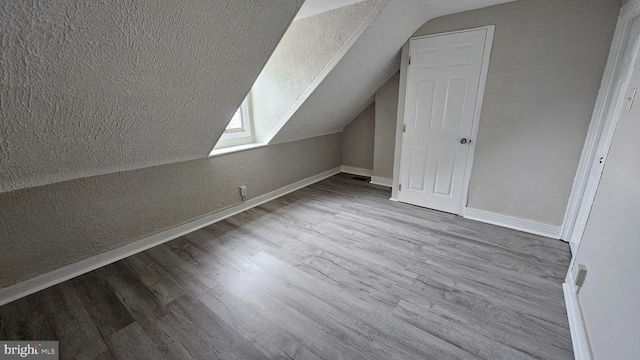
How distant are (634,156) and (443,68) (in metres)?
1.87

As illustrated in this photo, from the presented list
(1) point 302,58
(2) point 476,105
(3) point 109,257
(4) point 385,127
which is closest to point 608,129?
(2) point 476,105

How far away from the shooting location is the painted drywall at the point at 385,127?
12.0ft

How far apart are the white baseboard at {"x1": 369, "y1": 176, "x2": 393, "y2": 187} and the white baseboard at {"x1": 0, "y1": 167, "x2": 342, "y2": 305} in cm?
175

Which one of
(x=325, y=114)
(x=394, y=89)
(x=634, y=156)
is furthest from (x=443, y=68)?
(x=634, y=156)

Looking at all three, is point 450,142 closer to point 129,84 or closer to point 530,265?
point 530,265

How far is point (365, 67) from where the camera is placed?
2.81 m

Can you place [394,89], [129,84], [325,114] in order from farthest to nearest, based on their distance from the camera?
[394,89] → [325,114] → [129,84]

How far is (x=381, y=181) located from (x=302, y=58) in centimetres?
228

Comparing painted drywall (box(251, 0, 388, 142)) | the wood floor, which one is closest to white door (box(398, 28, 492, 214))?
the wood floor

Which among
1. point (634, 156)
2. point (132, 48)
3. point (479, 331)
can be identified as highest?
point (132, 48)

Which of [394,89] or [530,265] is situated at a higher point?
[394,89]

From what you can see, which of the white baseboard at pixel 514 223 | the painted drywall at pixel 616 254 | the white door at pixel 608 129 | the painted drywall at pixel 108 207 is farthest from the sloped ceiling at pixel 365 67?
the white baseboard at pixel 514 223

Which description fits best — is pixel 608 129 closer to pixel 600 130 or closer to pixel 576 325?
pixel 600 130

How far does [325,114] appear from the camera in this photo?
338 centimetres
